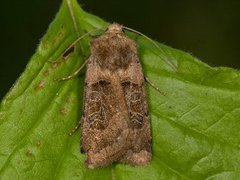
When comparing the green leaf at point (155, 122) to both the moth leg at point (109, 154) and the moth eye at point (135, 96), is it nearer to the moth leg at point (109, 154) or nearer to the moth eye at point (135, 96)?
the moth leg at point (109, 154)

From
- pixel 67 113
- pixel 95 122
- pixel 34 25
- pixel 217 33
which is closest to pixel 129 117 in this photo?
pixel 95 122

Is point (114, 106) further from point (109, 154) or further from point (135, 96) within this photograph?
point (109, 154)

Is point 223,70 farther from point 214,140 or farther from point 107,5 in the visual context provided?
point 107,5

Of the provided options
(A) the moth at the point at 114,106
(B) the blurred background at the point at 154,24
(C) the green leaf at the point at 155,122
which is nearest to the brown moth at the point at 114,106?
(A) the moth at the point at 114,106

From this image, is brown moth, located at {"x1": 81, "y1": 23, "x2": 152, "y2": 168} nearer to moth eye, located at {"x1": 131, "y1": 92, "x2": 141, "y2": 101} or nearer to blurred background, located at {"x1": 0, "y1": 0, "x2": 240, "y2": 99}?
moth eye, located at {"x1": 131, "y1": 92, "x2": 141, "y2": 101}

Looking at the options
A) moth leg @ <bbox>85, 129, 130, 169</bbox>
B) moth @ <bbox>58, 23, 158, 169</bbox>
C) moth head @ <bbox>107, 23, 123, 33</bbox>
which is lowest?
moth leg @ <bbox>85, 129, 130, 169</bbox>

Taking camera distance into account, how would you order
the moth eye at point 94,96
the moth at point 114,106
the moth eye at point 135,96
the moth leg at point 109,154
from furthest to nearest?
the moth eye at point 135,96 < the moth eye at point 94,96 < the moth at point 114,106 < the moth leg at point 109,154

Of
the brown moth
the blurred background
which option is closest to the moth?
the brown moth
